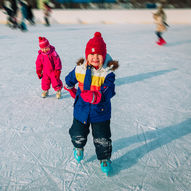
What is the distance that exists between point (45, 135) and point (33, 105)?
2.73 ft

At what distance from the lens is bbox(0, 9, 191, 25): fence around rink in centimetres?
1365

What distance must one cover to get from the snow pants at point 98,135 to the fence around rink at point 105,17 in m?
13.8

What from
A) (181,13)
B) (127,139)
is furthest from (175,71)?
(181,13)

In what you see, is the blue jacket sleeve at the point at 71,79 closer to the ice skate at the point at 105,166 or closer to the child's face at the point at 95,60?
the child's face at the point at 95,60

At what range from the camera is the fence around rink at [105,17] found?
44.8 ft

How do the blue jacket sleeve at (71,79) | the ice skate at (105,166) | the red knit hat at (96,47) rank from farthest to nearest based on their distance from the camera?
the ice skate at (105,166) < the blue jacket sleeve at (71,79) < the red knit hat at (96,47)

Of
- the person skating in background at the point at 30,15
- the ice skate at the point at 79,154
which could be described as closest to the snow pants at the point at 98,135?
the ice skate at the point at 79,154

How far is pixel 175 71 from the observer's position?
4.37 metres

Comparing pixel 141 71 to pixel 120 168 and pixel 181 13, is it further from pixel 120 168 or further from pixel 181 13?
pixel 181 13

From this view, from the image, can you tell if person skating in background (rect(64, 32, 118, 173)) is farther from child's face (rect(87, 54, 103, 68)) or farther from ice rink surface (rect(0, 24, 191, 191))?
ice rink surface (rect(0, 24, 191, 191))

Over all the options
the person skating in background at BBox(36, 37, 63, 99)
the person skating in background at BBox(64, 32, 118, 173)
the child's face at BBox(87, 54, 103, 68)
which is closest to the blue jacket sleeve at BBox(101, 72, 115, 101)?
the person skating in background at BBox(64, 32, 118, 173)

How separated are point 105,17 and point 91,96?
13.9m

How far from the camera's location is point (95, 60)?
1.40 meters

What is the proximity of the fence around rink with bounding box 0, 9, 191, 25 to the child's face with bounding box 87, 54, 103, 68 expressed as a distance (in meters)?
13.7
